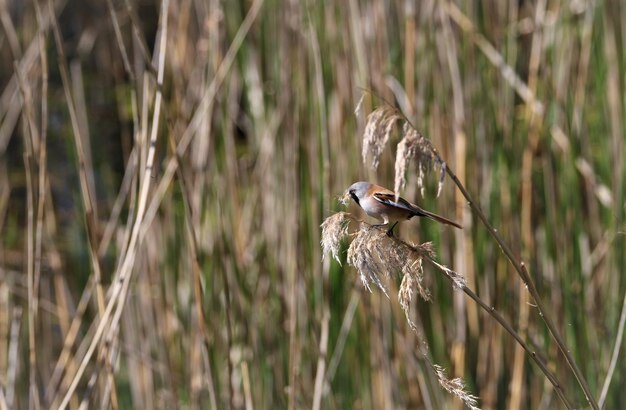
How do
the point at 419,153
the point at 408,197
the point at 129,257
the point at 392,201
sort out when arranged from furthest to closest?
the point at 408,197 < the point at 129,257 < the point at 392,201 < the point at 419,153

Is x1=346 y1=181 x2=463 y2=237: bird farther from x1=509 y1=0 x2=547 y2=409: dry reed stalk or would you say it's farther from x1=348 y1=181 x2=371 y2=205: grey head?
x1=509 y1=0 x2=547 y2=409: dry reed stalk

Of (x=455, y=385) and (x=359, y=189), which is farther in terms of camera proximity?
(x=359, y=189)

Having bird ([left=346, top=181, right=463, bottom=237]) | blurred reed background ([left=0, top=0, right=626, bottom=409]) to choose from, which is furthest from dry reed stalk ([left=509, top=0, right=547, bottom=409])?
bird ([left=346, top=181, right=463, bottom=237])

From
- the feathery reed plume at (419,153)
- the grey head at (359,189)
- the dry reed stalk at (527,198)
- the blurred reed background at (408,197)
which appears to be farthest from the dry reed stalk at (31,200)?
the dry reed stalk at (527,198)

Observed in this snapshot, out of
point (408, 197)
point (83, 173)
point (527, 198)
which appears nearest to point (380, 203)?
point (83, 173)

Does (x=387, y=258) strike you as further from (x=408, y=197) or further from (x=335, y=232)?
(x=408, y=197)

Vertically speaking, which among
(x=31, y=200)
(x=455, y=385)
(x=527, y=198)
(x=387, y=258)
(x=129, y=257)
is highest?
(x=527, y=198)

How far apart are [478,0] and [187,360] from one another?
133cm

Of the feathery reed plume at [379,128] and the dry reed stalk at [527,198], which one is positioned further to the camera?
the dry reed stalk at [527,198]

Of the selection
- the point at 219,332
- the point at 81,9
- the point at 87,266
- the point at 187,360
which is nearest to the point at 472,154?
the point at 219,332

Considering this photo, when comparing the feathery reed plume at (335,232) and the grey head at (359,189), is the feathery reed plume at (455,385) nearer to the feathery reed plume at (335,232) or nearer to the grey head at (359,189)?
the feathery reed plume at (335,232)

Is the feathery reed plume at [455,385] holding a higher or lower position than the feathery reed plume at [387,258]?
lower

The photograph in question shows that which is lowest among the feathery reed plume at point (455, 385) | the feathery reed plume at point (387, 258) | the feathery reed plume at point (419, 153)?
the feathery reed plume at point (455, 385)

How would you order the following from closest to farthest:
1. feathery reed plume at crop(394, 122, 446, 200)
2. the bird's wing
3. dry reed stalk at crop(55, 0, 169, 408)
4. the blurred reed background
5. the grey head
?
feathery reed plume at crop(394, 122, 446, 200)
the bird's wing
the grey head
dry reed stalk at crop(55, 0, 169, 408)
the blurred reed background
